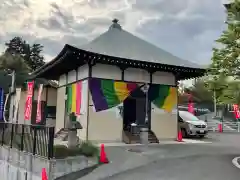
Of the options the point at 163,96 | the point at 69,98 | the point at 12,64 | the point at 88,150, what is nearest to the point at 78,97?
the point at 69,98

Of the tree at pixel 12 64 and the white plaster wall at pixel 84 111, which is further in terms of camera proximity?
the tree at pixel 12 64

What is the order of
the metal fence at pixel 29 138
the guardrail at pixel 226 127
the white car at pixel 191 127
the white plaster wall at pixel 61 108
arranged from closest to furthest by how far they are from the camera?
the metal fence at pixel 29 138
the white plaster wall at pixel 61 108
the white car at pixel 191 127
the guardrail at pixel 226 127

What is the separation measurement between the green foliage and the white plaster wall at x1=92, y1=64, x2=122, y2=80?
4878mm

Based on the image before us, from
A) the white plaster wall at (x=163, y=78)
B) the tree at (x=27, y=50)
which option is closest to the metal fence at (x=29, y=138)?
the white plaster wall at (x=163, y=78)

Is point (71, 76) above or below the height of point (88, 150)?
above

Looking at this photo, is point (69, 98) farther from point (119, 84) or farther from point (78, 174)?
point (78, 174)

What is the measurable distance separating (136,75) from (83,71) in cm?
274

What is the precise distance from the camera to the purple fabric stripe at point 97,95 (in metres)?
13.5

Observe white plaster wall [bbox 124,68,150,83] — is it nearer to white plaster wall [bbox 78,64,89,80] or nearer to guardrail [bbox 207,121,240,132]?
white plaster wall [bbox 78,64,89,80]

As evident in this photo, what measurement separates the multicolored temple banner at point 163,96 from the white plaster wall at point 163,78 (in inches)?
8.9

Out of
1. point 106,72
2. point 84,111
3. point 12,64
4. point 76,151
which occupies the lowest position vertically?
point 76,151

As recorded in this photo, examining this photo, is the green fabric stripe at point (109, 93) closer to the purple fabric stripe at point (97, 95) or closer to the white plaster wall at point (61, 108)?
the purple fabric stripe at point (97, 95)

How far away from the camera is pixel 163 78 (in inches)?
610

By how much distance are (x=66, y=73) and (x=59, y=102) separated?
2.07 meters
